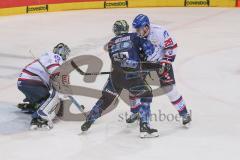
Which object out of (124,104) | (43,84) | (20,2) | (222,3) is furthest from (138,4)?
(43,84)

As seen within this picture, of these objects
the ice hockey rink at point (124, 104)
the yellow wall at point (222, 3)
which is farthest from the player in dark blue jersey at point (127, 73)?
the yellow wall at point (222, 3)

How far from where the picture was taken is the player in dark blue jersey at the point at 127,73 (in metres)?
6.39

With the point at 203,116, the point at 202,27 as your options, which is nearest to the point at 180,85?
the point at 203,116

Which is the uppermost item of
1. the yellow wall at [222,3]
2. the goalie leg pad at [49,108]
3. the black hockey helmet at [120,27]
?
the black hockey helmet at [120,27]

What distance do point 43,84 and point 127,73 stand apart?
4.21 ft

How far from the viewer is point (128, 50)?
6.38 meters

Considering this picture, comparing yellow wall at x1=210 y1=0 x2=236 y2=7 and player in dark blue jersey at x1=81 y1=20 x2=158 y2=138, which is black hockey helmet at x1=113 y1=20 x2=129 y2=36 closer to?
player in dark blue jersey at x1=81 y1=20 x2=158 y2=138

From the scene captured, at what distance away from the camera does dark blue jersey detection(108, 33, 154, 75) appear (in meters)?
6.36

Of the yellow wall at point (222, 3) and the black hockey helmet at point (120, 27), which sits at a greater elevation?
the black hockey helmet at point (120, 27)

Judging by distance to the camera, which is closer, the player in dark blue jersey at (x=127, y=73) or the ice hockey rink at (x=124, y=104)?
the ice hockey rink at (x=124, y=104)

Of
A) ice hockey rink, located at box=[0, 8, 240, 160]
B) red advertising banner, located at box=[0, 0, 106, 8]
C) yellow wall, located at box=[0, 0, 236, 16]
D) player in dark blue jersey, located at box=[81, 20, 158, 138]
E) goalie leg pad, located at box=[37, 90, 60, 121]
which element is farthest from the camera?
yellow wall, located at box=[0, 0, 236, 16]

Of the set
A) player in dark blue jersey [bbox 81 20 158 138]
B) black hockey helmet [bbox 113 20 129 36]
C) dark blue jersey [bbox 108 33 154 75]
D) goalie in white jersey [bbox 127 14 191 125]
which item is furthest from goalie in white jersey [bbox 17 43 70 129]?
goalie in white jersey [bbox 127 14 191 125]

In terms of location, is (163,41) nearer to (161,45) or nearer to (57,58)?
(161,45)

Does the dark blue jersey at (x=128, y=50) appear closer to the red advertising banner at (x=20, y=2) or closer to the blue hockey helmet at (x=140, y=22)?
the blue hockey helmet at (x=140, y=22)
